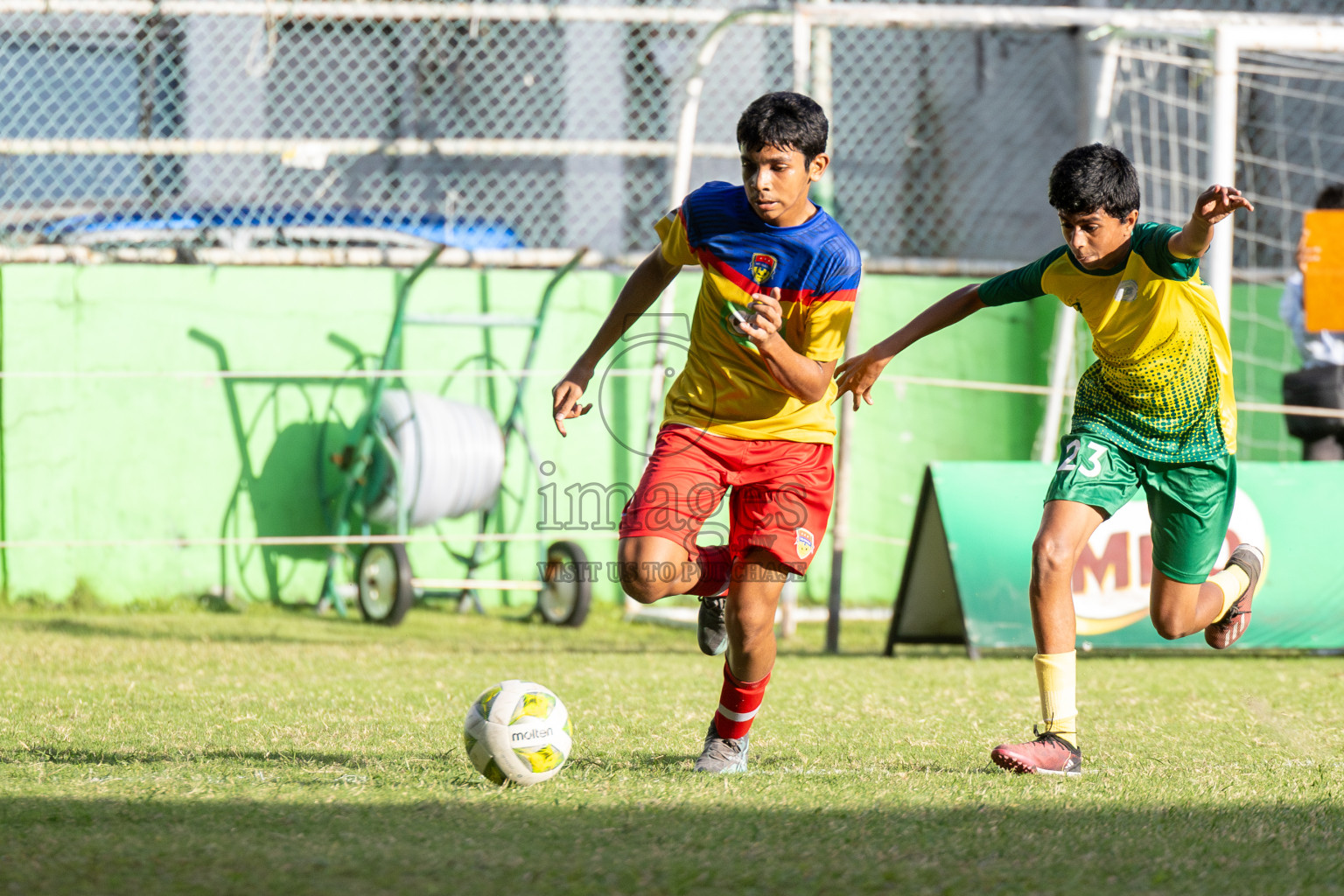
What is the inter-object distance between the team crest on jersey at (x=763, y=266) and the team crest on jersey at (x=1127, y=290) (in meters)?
1.01

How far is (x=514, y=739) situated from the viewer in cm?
340

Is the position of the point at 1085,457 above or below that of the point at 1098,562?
above

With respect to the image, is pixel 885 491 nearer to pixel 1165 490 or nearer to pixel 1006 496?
pixel 1006 496

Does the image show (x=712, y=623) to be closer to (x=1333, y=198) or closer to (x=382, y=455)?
(x=382, y=455)

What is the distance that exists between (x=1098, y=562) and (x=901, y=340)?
2698 millimetres

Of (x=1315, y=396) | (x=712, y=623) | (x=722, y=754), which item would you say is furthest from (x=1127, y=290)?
(x=1315, y=396)

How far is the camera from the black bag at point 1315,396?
7.46 metres

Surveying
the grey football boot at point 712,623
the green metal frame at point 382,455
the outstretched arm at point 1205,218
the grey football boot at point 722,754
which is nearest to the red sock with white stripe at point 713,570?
the grey football boot at point 712,623

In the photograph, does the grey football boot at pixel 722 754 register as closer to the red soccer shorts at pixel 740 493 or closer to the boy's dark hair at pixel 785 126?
the red soccer shorts at pixel 740 493

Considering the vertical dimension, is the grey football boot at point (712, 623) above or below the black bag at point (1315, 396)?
below

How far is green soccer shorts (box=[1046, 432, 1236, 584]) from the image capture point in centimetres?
405

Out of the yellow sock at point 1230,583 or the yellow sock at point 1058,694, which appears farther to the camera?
the yellow sock at point 1230,583

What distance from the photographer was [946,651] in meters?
7.06

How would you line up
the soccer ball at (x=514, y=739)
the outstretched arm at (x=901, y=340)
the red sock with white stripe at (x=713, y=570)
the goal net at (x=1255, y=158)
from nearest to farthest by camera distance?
the soccer ball at (x=514, y=739) → the red sock with white stripe at (x=713, y=570) → the outstretched arm at (x=901, y=340) → the goal net at (x=1255, y=158)
